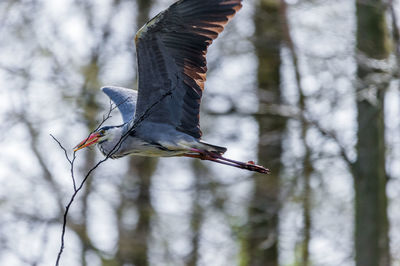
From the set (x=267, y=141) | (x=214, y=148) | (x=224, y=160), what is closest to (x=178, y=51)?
(x=214, y=148)

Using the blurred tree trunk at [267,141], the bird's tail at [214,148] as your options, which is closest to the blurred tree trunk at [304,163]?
the blurred tree trunk at [267,141]

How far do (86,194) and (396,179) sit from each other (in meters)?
4.97

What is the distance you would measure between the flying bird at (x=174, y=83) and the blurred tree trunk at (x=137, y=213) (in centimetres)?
587

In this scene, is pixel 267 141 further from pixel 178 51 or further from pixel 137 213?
pixel 178 51

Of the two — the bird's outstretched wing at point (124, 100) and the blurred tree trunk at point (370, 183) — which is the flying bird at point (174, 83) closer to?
the bird's outstretched wing at point (124, 100)

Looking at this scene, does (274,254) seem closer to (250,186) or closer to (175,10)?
(250,186)

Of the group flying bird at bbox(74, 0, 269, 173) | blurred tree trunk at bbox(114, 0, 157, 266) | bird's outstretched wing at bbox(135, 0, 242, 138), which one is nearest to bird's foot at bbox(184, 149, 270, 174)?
flying bird at bbox(74, 0, 269, 173)

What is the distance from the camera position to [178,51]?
18.5 ft

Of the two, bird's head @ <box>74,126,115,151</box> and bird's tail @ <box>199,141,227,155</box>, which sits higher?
bird's head @ <box>74,126,115,151</box>

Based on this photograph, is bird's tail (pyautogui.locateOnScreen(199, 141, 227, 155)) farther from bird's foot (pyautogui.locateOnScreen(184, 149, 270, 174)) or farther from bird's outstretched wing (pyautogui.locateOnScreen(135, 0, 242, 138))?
bird's outstretched wing (pyautogui.locateOnScreen(135, 0, 242, 138))

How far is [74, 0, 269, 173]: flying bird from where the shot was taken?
18.1 feet

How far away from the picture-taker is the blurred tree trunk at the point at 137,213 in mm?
11758

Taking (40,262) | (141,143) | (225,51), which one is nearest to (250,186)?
(225,51)

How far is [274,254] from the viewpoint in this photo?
11656mm
